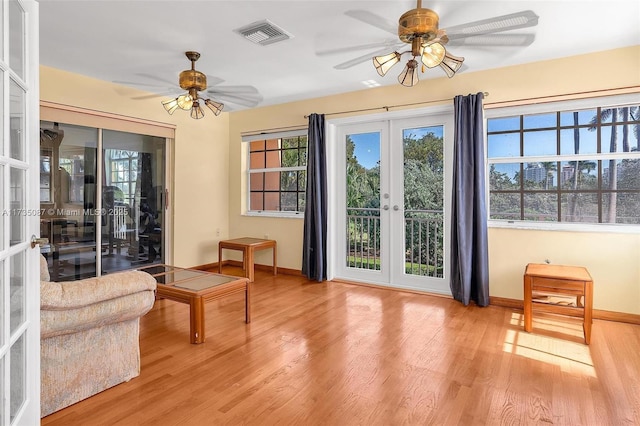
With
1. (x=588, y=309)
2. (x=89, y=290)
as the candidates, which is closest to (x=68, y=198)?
(x=89, y=290)

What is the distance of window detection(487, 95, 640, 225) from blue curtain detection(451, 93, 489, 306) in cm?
32

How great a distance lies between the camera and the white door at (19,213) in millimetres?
1251

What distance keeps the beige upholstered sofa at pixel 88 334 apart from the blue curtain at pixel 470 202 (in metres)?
2.99

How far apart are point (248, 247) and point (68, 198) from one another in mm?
2147

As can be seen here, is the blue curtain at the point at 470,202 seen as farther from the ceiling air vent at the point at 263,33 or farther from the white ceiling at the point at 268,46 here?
the ceiling air vent at the point at 263,33

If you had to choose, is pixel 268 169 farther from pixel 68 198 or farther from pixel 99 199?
pixel 68 198

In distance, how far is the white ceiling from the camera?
2596 mm

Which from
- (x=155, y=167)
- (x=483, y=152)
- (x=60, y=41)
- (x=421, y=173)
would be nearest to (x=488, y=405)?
(x=483, y=152)

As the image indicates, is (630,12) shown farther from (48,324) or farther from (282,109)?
(48,324)

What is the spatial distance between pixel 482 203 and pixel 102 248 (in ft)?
14.6

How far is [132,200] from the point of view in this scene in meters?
4.78

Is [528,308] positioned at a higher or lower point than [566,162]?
lower

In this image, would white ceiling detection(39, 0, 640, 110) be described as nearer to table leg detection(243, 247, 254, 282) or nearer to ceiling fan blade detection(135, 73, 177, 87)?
ceiling fan blade detection(135, 73, 177, 87)

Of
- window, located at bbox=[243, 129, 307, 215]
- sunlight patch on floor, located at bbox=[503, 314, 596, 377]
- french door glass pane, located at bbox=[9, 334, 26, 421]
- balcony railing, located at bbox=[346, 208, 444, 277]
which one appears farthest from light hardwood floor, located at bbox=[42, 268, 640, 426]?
window, located at bbox=[243, 129, 307, 215]
